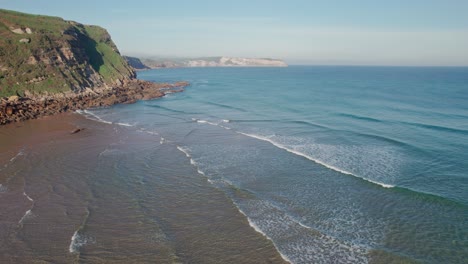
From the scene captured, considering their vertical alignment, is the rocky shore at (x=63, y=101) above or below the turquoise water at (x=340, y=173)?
above

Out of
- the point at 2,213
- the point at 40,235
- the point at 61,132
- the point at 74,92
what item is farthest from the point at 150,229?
the point at 74,92

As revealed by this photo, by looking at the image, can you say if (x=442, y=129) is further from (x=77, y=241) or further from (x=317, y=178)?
(x=77, y=241)

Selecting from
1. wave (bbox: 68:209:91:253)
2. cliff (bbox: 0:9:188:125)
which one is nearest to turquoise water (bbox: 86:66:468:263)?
wave (bbox: 68:209:91:253)

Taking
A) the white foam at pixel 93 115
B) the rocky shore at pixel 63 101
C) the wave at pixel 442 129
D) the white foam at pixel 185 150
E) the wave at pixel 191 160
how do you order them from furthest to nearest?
the rocky shore at pixel 63 101
the white foam at pixel 93 115
the wave at pixel 442 129
the white foam at pixel 185 150
the wave at pixel 191 160

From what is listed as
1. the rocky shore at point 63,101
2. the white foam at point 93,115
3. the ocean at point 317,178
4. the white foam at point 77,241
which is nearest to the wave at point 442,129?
the ocean at point 317,178

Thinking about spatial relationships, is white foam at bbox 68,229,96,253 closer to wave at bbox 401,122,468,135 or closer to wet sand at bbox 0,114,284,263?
wet sand at bbox 0,114,284,263

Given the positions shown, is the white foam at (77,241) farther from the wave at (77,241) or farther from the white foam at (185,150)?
the white foam at (185,150)

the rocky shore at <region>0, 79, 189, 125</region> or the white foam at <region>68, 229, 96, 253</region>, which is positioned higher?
the rocky shore at <region>0, 79, 189, 125</region>

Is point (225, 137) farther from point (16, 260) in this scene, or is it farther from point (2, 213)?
point (16, 260)
